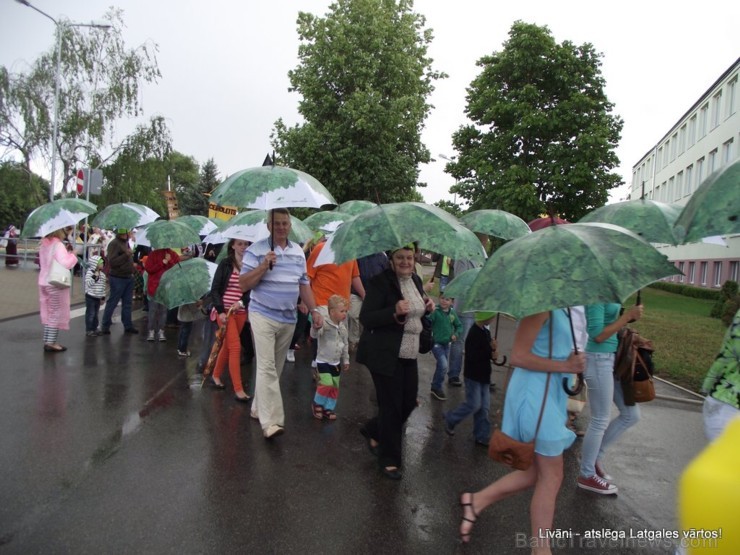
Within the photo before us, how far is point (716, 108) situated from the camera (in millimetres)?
36406

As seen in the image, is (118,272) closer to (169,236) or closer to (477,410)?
(169,236)

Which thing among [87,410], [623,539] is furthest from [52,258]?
[623,539]

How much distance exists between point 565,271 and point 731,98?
37739 millimetres

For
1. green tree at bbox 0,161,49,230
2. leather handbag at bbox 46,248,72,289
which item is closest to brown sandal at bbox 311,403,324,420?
leather handbag at bbox 46,248,72,289

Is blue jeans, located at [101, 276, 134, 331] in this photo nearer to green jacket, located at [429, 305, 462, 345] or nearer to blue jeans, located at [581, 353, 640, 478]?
green jacket, located at [429, 305, 462, 345]

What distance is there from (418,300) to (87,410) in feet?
11.5

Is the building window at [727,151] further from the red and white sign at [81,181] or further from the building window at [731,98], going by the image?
the red and white sign at [81,181]

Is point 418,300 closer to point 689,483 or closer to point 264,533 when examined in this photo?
point 264,533

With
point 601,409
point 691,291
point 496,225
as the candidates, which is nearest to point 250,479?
point 601,409

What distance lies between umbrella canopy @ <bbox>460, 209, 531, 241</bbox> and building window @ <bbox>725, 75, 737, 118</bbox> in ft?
108

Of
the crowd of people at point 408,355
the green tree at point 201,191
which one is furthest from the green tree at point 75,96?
the crowd of people at point 408,355

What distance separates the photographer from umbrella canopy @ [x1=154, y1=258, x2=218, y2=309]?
→ 25.1 ft

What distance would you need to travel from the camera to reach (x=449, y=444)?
553cm

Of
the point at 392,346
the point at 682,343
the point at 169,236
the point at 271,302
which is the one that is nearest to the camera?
the point at 392,346
